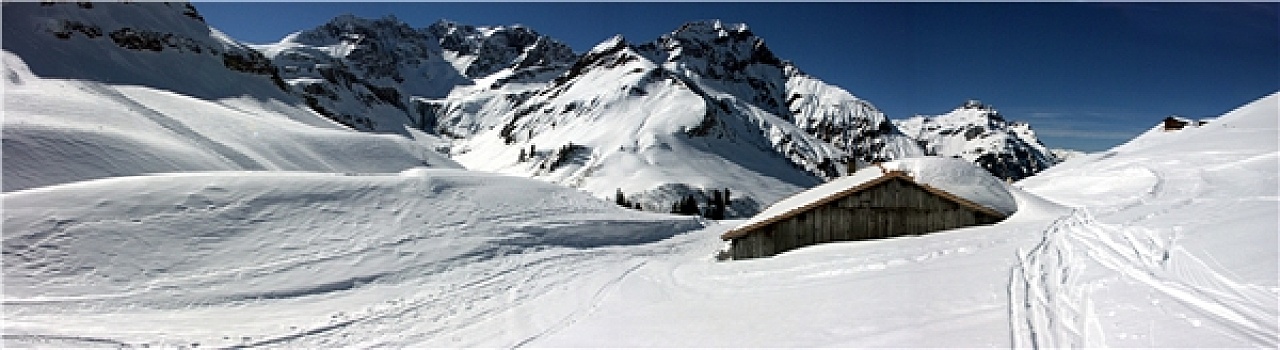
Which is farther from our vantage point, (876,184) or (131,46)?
(131,46)

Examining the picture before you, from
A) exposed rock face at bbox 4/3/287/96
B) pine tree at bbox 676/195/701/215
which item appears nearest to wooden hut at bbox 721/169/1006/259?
pine tree at bbox 676/195/701/215

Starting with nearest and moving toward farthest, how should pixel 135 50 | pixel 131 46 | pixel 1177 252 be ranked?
pixel 1177 252
pixel 135 50
pixel 131 46

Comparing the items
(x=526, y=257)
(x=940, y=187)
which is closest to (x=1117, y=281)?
(x=940, y=187)

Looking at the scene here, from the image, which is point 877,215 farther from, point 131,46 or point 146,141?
point 131,46

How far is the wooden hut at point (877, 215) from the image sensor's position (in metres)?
15.2

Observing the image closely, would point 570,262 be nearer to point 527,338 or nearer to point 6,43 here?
point 527,338

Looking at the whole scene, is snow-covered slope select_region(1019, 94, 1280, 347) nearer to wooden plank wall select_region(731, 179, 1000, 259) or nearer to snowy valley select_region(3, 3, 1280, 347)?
snowy valley select_region(3, 3, 1280, 347)

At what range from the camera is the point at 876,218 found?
602 inches

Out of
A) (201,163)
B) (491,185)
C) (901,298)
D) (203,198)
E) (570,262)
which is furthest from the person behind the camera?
(201,163)

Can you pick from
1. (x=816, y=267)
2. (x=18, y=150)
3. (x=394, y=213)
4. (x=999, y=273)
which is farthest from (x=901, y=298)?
(x=18, y=150)

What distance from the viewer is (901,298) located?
7754 millimetres

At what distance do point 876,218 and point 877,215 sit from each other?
80 millimetres

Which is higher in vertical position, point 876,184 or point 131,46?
point 131,46

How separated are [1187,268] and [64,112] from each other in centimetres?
3595
